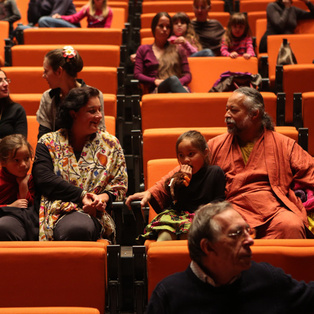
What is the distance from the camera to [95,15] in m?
2.90

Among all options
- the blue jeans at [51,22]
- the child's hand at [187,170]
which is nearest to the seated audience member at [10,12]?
the blue jeans at [51,22]

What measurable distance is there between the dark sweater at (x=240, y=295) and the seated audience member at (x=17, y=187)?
1.89ft

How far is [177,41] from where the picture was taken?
254 cm

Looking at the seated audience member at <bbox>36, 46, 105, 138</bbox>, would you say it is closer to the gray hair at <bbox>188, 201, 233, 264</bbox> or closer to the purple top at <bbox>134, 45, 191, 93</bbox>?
the purple top at <bbox>134, 45, 191, 93</bbox>

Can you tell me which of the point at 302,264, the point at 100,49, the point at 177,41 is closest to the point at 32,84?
the point at 100,49

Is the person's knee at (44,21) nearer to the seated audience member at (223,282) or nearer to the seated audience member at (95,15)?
the seated audience member at (95,15)

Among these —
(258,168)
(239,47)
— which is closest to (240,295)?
(258,168)

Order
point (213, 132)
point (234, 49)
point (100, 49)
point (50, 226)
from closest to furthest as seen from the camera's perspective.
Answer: point (50, 226), point (213, 132), point (100, 49), point (234, 49)

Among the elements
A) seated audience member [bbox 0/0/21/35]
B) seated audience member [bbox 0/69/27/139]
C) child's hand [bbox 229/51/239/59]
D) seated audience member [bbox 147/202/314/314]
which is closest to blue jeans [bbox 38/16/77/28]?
seated audience member [bbox 0/0/21/35]

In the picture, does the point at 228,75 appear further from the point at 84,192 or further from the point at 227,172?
the point at 84,192

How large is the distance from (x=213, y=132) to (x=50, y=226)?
0.53 metres

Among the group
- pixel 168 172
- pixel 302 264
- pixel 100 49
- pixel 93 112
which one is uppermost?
pixel 100 49

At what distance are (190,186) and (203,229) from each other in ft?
1.63

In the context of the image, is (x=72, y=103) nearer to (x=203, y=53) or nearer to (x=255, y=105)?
(x=255, y=105)
